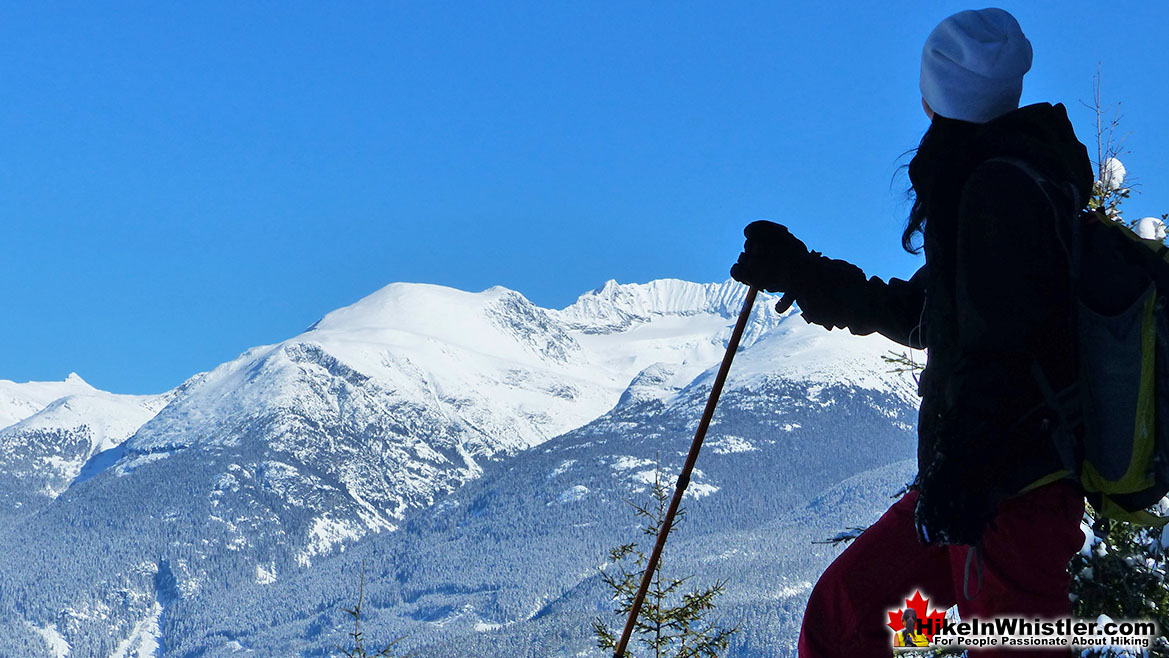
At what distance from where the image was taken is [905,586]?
2.98m

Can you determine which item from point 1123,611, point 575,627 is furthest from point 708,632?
point 575,627

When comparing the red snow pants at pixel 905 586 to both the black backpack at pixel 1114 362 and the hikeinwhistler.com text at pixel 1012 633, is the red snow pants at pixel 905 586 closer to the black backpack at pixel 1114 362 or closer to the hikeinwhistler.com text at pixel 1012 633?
the hikeinwhistler.com text at pixel 1012 633

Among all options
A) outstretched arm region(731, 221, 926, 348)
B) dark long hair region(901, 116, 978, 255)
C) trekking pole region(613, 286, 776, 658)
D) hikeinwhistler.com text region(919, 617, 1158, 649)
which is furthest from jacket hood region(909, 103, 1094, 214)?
hikeinwhistler.com text region(919, 617, 1158, 649)

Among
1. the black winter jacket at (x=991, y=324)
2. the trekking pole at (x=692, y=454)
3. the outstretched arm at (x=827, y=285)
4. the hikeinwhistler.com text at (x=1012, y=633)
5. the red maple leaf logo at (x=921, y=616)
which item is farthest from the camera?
the trekking pole at (x=692, y=454)

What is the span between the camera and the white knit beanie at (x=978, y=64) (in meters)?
2.82

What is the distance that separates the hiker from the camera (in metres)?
2.59

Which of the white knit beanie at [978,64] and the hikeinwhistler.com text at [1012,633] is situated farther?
the white knit beanie at [978,64]

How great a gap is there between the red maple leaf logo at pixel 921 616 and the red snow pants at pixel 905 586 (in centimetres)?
1

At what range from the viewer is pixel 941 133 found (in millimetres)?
2891

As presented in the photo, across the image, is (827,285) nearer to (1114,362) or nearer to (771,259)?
(771,259)

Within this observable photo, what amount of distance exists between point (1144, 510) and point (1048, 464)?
292 millimetres

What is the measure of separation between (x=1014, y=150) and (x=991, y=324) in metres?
0.42

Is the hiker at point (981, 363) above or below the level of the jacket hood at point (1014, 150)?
below

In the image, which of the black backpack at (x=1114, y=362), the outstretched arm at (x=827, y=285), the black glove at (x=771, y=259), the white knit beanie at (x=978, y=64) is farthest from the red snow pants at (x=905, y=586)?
the white knit beanie at (x=978, y=64)
